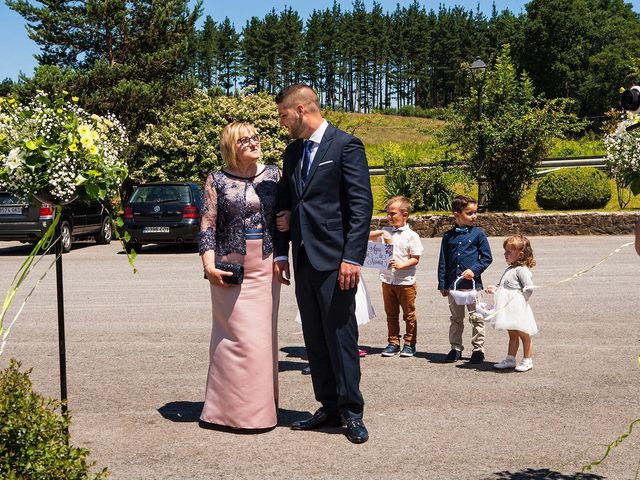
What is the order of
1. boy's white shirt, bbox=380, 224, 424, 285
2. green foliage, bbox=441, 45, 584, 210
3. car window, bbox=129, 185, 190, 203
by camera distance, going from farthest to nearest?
green foliage, bbox=441, 45, 584, 210 < car window, bbox=129, 185, 190, 203 < boy's white shirt, bbox=380, 224, 424, 285

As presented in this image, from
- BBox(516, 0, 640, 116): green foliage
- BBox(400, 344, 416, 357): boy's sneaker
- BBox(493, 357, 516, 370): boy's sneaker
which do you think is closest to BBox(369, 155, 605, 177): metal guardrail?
BBox(400, 344, 416, 357): boy's sneaker

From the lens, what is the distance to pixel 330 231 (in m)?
5.55

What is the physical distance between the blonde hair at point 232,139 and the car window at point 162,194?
44.8ft

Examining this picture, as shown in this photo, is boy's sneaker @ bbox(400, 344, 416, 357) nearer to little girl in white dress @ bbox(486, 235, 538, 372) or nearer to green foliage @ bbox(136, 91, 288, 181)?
little girl in white dress @ bbox(486, 235, 538, 372)

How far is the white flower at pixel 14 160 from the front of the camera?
486 cm

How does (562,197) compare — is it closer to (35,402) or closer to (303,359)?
(303,359)

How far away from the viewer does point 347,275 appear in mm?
5434

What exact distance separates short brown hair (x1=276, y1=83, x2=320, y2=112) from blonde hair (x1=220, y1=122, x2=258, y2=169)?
12.2 inches

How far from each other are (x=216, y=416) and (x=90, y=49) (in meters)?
29.8

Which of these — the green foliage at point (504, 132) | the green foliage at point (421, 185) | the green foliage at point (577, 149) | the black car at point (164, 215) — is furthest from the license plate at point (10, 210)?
the green foliage at point (577, 149)

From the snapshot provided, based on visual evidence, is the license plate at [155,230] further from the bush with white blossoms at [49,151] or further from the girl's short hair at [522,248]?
the bush with white blossoms at [49,151]

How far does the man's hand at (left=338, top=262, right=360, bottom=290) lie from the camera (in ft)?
17.8

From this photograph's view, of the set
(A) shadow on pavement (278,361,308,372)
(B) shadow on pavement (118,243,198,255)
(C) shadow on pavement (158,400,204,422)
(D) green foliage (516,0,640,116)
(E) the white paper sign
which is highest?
(D) green foliage (516,0,640,116)

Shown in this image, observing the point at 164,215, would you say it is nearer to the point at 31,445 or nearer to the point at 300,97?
the point at 300,97
